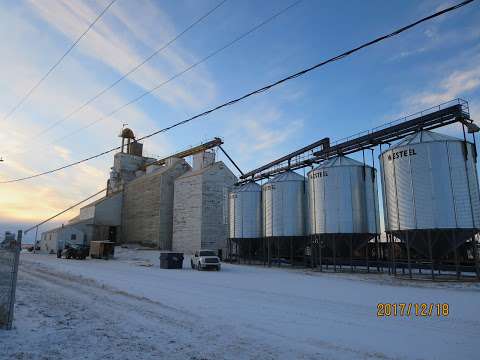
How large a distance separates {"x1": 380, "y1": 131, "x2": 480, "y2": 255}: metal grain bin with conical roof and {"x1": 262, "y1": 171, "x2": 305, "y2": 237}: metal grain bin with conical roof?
1266 centimetres

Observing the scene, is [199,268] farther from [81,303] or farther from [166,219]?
[166,219]

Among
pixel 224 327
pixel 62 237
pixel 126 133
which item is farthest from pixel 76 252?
pixel 126 133

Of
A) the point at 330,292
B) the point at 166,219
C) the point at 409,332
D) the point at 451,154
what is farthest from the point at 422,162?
the point at 166,219

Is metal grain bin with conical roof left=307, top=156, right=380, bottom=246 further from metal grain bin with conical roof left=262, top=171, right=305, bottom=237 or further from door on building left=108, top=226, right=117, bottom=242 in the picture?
door on building left=108, top=226, right=117, bottom=242

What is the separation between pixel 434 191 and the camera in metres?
24.2

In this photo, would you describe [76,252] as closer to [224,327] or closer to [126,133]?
[224,327]

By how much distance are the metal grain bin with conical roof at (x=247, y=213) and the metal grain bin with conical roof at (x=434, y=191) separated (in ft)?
64.4

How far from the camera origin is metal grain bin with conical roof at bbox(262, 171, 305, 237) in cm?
3838

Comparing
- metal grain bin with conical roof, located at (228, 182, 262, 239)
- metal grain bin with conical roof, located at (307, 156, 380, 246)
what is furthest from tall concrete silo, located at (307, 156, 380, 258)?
metal grain bin with conical roof, located at (228, 182, 262, 239)

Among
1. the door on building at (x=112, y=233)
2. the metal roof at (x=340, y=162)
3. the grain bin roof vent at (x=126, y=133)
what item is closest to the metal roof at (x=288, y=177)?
the metal roof at (x=340, y=162)

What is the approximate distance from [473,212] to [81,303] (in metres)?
22.9

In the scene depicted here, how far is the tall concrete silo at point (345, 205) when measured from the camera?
3109 centimetres

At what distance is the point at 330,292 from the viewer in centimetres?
1688

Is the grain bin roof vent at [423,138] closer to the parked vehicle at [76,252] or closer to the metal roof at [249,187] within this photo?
the metal roof at [249,187]
